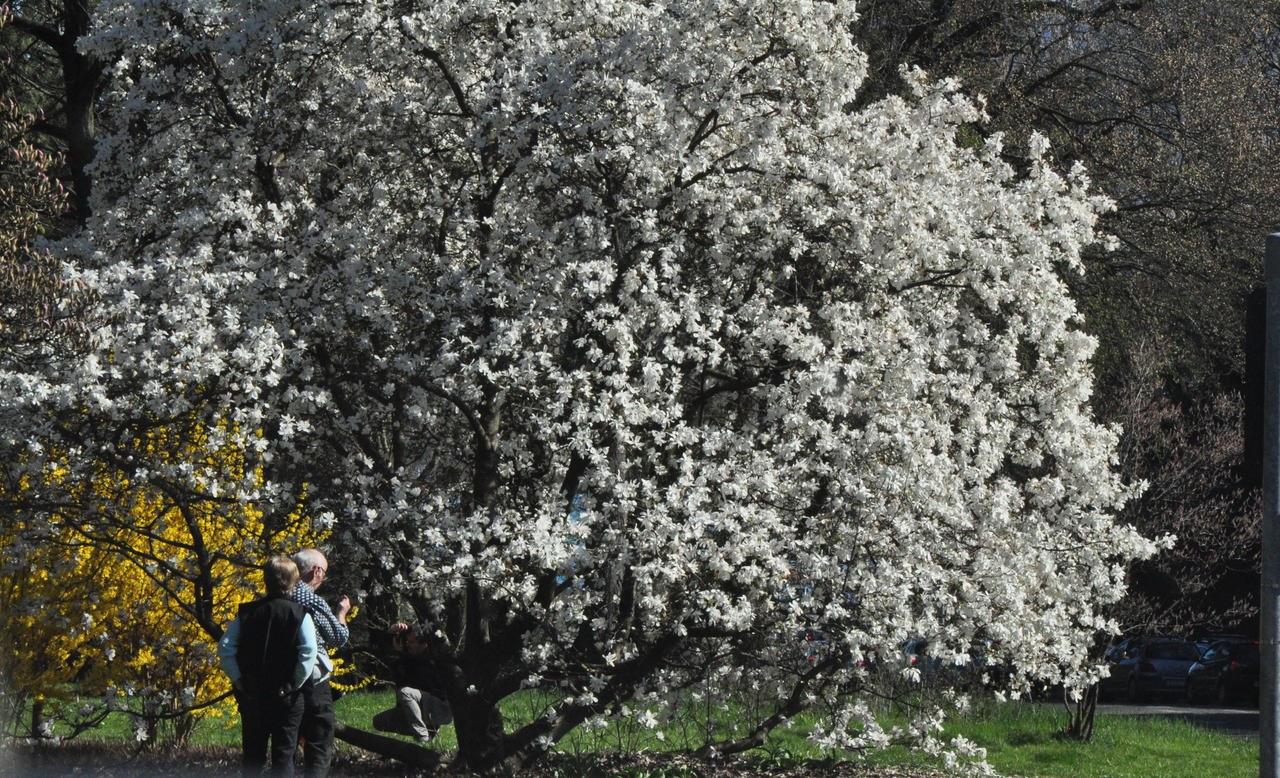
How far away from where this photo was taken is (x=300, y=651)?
6.14 metres

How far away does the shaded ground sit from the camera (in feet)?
30.6

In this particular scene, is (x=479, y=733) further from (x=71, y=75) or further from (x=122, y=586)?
(x=71, y=75)

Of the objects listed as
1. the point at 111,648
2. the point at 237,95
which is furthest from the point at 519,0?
the point at 111,648

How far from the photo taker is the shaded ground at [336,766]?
30.6ft

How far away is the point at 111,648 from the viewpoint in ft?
30.6

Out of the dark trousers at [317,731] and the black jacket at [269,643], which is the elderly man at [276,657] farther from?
the dark trousers at [317,731]

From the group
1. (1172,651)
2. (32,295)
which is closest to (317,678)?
(32,295)

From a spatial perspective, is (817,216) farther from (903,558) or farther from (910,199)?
(903,558)

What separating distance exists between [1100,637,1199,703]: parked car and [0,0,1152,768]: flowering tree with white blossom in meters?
16.4

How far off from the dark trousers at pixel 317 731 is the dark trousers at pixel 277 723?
26cm

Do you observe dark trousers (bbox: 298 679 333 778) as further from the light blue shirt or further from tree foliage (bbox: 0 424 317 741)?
tree foliage (bbox: 0 424 317 741)

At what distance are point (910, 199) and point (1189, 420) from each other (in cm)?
1191

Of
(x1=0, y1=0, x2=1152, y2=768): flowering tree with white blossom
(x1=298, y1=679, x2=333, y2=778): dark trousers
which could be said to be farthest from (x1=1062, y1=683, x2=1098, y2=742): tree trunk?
(x1=298, y1=679, x2=333, y2=778): dark trousers

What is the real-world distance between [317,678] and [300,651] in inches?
13.9
